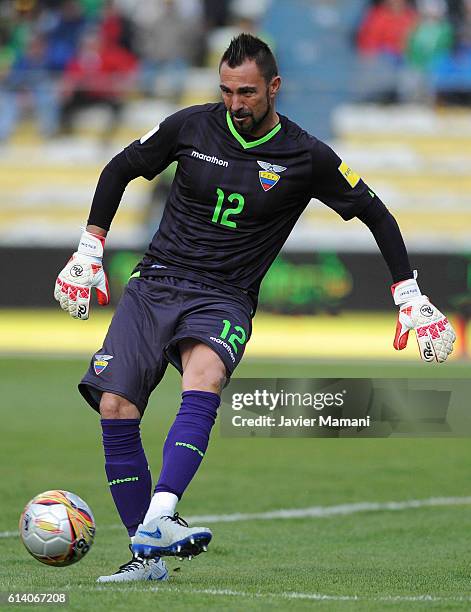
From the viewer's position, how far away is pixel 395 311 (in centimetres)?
1753

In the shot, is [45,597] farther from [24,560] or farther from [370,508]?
[370,508]

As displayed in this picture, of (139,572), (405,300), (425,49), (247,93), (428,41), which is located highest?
(428,41)

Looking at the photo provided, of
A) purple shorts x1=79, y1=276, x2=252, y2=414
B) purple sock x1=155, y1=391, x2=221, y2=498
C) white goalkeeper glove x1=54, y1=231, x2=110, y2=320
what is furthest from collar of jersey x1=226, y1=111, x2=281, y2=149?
purple sock x1=155, y1=391, x2=221, y2=498

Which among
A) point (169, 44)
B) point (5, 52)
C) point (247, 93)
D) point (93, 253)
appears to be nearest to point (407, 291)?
point (247, 93)

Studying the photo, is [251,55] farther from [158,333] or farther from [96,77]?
[96,77]

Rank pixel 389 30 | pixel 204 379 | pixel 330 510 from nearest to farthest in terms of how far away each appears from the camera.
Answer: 1. pixel 204 379
2. pixel 330 510
3. pixel 389 30

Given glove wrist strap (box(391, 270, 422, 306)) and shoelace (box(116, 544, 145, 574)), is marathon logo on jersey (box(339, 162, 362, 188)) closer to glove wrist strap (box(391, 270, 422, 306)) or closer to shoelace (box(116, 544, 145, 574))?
glove wrist strap (box(391, 270, 422, 306))

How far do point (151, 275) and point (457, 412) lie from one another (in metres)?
1.93

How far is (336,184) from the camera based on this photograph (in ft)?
18.7

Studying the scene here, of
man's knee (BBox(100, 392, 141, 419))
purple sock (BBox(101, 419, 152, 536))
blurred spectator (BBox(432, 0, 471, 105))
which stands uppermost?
blurred spectator (BBox(432, 0, 471, 105))

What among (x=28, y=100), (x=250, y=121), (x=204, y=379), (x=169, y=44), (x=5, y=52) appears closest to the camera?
(x=204, y=379)

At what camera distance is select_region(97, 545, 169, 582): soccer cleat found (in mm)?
5207

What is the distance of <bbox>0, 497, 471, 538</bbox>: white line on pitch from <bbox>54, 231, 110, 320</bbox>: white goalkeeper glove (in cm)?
182

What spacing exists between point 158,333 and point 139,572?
964 millimetres
